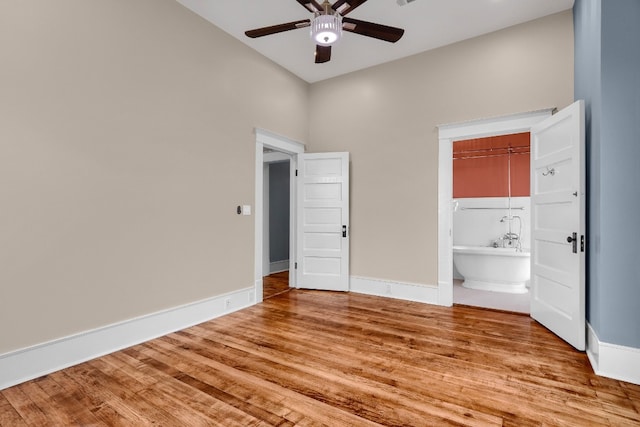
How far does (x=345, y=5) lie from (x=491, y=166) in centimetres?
440

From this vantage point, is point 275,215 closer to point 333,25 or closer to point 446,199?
point 446,199

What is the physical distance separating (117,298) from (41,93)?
172 centimetres

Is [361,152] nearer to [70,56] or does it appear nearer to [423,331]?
[423,331]

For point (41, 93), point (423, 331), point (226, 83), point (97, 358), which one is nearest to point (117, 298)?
point (97, 358)

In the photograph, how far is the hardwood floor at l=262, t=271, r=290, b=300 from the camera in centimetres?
477

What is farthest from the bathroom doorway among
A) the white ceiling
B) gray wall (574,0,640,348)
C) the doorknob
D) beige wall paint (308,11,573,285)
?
gray wall (574,0,640,348)

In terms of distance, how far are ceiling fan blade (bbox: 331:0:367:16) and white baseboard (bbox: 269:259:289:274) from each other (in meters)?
4.90

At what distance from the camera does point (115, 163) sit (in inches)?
109

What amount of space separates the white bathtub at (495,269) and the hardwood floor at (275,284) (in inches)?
113

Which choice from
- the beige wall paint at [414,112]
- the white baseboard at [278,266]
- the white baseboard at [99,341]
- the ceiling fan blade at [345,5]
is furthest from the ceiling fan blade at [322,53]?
the white baseboard at [278,266]

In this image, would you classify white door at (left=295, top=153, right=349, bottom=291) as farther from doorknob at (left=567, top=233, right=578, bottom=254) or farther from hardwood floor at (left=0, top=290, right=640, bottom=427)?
doorknob at (left=567, top=233, right=578, bottom=254)

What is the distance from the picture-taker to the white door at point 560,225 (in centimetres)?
272

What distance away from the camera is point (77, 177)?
8.33ft

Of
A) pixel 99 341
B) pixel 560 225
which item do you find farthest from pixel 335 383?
pixel 560 225
